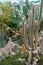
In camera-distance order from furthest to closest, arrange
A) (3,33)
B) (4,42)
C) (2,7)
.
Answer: (2,7), (3,33), (4,42)

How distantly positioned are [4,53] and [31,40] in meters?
0.59

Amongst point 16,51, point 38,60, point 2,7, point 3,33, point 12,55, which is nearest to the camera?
point 38,60

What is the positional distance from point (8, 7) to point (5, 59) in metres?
1.93

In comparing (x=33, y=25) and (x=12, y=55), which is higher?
(x=33, y=25)

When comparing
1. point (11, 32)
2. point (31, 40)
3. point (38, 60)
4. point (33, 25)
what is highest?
point (33, 25)

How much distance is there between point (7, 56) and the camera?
278 centimetres

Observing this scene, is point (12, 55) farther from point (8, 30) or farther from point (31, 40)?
point (8, 30)

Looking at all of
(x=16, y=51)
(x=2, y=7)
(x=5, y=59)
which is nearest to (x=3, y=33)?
(x=2, y=7)

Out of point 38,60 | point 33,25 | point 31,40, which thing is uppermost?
point 33,25

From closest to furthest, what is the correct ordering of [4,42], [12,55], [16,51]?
1. [12,55]
2. [16,51]
3. [4,42]

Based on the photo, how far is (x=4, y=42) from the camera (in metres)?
3.58

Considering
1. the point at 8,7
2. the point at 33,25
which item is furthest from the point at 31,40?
the point at 8,7

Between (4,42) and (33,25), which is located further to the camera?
(4,42)

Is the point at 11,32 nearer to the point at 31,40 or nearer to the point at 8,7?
the point at 8,7
